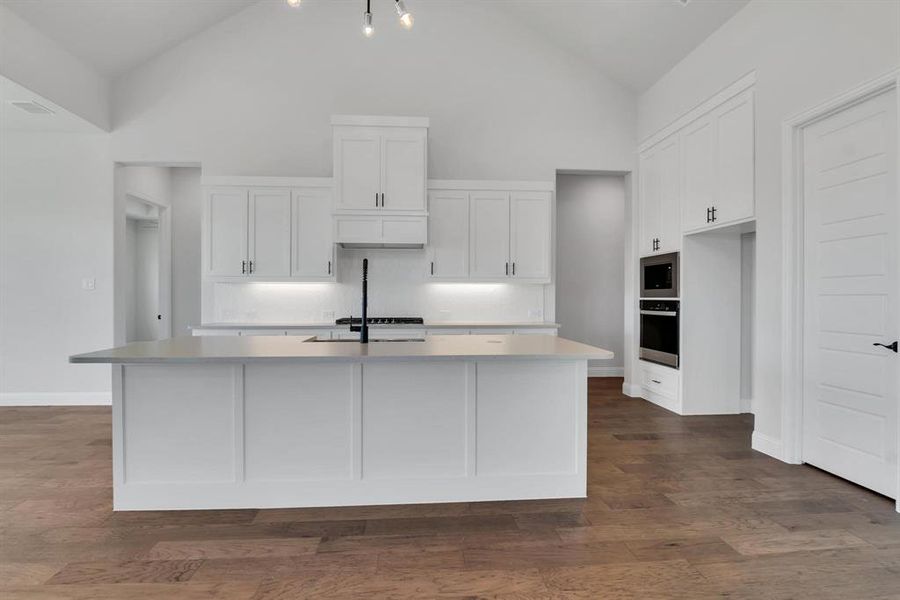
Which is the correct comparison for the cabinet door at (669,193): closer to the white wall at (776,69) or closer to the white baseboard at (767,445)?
the white wall at (776,69)

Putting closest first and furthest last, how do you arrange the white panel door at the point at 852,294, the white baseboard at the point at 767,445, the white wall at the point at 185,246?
the white panel door at the point at 852,294
the white baseboard at the point at 767,445
the white wall at the point at 185,246

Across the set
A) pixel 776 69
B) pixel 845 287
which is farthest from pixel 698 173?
pixel 845 287

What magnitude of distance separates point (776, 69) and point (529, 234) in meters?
2.41

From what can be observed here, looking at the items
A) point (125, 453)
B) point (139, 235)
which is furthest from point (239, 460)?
point (139, 235)

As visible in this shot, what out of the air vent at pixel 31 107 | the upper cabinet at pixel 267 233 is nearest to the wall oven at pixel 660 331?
the upper cabinet at pixel 267 233

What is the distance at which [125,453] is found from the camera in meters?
2.53

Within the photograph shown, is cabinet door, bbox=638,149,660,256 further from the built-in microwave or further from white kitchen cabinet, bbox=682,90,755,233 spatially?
white kitchen cabinet, bbox=682,90,755,233

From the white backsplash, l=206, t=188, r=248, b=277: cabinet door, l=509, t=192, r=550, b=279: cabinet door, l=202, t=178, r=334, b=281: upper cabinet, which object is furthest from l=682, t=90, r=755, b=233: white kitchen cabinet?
l=206, t=188, r=248, b=277: cabinet door

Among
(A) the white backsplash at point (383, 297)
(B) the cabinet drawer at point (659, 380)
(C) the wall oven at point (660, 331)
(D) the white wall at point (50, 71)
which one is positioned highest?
(D) the white wall at point (50, 71)

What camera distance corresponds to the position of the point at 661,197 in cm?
496

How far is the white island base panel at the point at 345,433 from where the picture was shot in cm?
254

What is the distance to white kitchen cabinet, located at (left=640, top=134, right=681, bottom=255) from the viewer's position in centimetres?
469

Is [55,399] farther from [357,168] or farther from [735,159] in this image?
[735,159]

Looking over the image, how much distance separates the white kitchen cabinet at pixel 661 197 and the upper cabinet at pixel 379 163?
241 centimetres
